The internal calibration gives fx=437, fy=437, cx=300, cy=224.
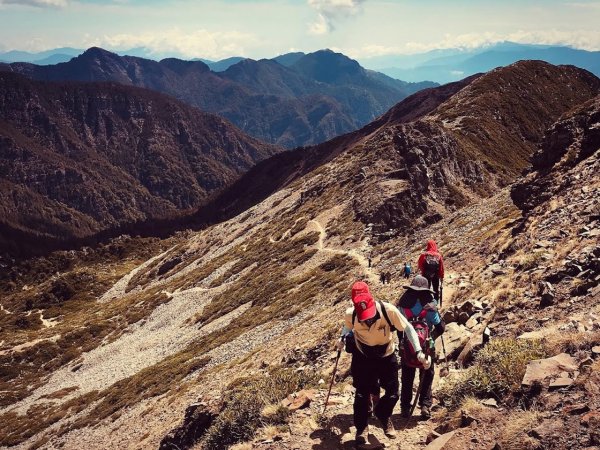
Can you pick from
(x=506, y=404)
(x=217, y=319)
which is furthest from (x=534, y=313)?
(x=217, y=319)

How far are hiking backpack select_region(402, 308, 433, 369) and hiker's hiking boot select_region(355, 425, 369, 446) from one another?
5.65 ft

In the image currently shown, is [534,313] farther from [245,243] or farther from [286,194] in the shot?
[286,194]

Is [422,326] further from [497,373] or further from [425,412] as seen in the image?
[425,412]

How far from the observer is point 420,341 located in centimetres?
1004

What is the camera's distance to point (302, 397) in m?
12.3

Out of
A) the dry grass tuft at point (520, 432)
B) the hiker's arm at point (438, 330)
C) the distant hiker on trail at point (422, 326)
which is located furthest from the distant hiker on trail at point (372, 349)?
the dry grass tuft at point (520, 432)

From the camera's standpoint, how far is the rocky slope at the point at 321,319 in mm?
9711

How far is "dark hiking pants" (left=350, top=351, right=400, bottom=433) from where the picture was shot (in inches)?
363

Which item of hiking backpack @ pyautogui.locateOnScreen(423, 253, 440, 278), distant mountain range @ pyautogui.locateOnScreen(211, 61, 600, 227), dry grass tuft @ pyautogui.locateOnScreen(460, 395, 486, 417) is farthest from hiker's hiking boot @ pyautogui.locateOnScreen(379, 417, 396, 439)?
distant mountain range @ pyautogui.locateOnScreen(211, 61, 600, 227)

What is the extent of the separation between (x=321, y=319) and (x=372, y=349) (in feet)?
69.8

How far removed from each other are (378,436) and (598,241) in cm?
1047

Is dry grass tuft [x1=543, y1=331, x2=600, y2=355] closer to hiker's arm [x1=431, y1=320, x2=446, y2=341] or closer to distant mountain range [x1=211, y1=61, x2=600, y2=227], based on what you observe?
hiker's arm [x1=431, y1=320, x2=446, y2=341]

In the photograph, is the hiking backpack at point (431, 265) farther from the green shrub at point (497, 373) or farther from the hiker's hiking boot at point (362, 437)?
the hiker's hiking boot at point (362, 437)

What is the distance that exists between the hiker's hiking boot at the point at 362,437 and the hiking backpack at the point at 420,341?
1723 millimetres
